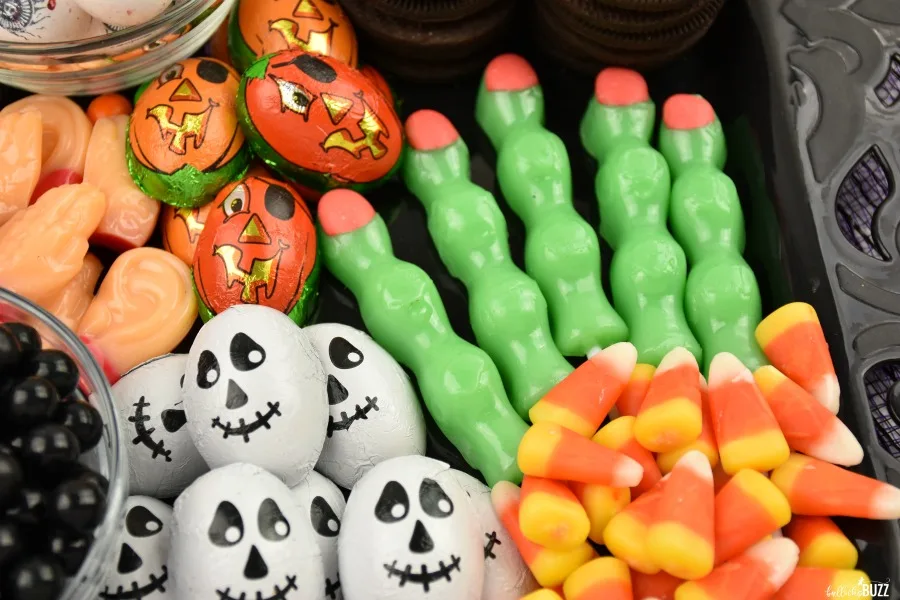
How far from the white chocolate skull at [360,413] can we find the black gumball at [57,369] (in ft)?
0.89

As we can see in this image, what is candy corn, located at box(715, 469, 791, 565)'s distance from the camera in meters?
0.84

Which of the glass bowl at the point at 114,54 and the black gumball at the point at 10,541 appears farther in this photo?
the glass bowl at the point at 114,54

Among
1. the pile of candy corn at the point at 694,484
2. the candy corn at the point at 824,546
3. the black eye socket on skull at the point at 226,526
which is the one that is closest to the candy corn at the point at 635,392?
the pile of candy corn at the point at 694,484

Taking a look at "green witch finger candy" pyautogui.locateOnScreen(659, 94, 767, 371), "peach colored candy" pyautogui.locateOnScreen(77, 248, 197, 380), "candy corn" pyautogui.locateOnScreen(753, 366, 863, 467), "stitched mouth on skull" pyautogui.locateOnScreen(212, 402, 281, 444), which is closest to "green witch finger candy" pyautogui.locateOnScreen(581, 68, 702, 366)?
"green witch finger candy" pyautogui.locateOnScreen(659, 94, 767, 371)

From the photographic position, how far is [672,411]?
880 millimetres

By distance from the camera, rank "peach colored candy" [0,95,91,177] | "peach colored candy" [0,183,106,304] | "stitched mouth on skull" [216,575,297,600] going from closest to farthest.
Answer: "stitched mouth on skull" [216,575,297,600], "peach colored candy" [0,183,106,304], "peach colored candy" [0,95,91,177]

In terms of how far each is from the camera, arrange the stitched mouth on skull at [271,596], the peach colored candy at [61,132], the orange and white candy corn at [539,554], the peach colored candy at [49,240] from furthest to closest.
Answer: the peach colored candy at [61,132] → the peach colored candy at [49,240] → the orange and white candy corn at [539,554] → the stitched mouth on skull at [271,596]

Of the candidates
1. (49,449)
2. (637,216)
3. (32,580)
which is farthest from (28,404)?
(637,216)

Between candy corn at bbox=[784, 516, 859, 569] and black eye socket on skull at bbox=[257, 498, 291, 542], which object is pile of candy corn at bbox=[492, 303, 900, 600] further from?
black eye socket on skull at bbox=[257, 498, 291, 542]

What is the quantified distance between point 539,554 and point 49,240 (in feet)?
2.17

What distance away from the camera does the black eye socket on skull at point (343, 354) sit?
97 centimetres

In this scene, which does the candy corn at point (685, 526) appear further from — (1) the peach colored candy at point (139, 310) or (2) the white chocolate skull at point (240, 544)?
(1) the peach colored candy at point (139, 310)

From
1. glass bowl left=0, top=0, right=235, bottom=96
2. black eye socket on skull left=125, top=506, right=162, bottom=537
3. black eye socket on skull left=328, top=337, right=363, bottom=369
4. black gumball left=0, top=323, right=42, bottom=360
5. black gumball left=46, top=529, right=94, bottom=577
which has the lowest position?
black eye socket on skull left=125, top=506, right=162, bottom=537

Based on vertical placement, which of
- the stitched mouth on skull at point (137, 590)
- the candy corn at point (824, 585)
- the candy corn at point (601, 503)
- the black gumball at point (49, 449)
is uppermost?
the black gumball at point (49, 449)
